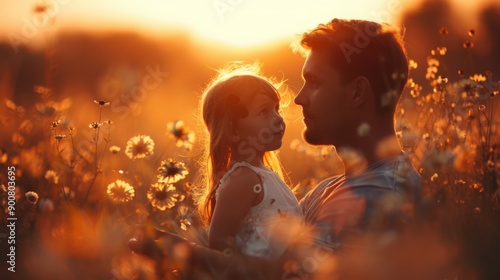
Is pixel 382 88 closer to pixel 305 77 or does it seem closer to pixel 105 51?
pixel 305 77

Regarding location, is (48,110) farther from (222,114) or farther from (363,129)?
(363,129)

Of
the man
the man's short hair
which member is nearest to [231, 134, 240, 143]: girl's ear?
the man

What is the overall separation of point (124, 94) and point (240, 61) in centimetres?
92

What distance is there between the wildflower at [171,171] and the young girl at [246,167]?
245 millimetres

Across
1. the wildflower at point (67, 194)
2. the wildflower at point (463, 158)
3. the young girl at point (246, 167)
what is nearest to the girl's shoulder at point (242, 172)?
the young girl at point (246, 167)

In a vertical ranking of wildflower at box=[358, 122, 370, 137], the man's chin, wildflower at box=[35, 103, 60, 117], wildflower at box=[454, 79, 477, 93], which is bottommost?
wildflower at box=[454, 79, 477, 93]

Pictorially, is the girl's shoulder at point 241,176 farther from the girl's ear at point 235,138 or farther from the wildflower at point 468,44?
the wildflower at point 468,44

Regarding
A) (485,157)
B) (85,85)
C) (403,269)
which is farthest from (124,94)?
(85,85)

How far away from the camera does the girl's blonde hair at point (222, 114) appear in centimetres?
441

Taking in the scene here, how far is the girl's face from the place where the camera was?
4.34 meters

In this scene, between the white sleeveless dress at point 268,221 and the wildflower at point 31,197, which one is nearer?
the white sleeveless dress at point 268,221

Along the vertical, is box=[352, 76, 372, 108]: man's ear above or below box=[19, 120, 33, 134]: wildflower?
above

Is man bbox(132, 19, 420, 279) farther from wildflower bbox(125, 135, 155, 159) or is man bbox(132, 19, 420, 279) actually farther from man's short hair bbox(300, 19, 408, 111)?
wildflower bbox(125, 135, 155, 159)

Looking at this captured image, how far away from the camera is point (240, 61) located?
532 cm
